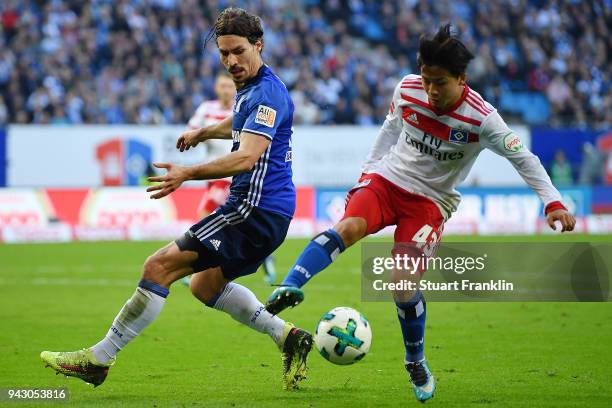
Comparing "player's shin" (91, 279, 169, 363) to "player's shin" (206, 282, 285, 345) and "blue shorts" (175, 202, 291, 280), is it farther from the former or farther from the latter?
"player's shin" (206, 282, 285, 345)

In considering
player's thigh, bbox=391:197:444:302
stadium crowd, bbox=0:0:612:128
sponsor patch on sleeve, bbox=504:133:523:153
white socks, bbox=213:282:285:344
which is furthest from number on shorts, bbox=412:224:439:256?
stadium crowd, bbox=0:0:612:128

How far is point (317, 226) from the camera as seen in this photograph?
71.7 ft

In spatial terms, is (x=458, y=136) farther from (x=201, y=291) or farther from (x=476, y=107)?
(x=201, y=291)

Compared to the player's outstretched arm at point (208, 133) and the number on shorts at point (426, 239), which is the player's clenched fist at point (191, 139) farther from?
the number on shorts at point (426, 239)

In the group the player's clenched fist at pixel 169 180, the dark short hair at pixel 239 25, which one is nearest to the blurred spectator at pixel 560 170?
the dark short hair at pixel 239 25

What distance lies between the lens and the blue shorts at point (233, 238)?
6461 millimetres

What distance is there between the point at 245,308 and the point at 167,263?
87 cm

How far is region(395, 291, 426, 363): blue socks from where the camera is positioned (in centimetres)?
681

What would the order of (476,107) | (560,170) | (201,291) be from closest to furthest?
(476,107) → (201,291) → (560,170)

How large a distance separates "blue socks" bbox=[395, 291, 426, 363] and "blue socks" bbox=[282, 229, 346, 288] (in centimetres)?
77

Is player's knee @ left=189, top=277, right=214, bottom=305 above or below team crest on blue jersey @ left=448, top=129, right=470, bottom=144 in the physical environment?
below

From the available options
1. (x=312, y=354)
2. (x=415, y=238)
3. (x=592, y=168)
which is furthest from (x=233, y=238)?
(x=592, y=168)

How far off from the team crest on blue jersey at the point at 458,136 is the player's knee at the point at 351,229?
0.80 metres

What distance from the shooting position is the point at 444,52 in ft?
20.6
